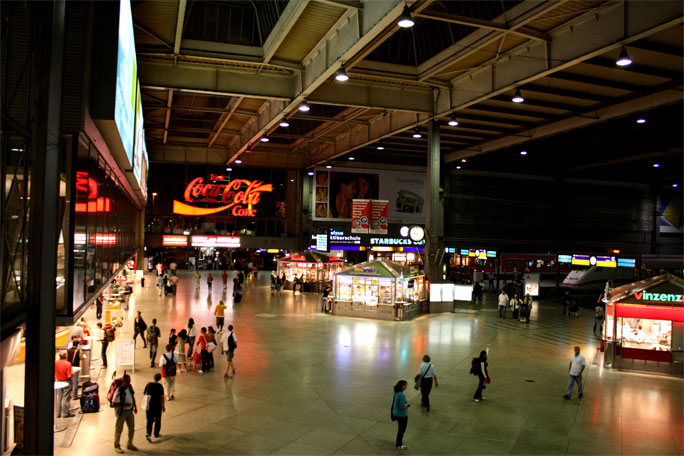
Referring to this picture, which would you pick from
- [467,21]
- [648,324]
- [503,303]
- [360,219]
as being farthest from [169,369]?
[360,219]

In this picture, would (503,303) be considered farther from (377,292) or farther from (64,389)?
(64,389)

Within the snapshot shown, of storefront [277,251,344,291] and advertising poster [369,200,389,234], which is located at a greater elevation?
advertising poster [369,200,389,234]

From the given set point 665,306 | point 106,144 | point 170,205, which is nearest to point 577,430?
point 665,306

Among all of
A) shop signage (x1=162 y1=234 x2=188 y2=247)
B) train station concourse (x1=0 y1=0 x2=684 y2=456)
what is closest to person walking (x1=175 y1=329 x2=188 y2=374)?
train station concourse (x1=0 y1=0 x2=684 y2=456)

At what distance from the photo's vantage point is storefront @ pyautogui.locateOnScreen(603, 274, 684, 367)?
15.2 m

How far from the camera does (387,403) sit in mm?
11289

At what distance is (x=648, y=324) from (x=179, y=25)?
17.5 metres

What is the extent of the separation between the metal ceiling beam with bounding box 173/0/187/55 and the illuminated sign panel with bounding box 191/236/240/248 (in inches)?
1205

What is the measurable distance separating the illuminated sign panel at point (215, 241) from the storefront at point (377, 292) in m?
24.8

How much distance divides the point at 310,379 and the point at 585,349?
1080 cm

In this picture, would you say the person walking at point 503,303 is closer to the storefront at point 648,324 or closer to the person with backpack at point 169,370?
the storefront at point 648,324

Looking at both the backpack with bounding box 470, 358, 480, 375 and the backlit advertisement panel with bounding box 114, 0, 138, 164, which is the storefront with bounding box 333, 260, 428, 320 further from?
the backlit advertisement panel with bounding box 114, 0, 138, 164

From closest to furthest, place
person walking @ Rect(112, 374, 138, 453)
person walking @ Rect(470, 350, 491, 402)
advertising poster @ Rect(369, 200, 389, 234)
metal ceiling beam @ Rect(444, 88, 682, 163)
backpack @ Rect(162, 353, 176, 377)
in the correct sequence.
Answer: person walking @ Rect(112, 374, 138, 453)
backpack @ Rect(162, 353, 176, 377)
person walking @ Rect(470, 350, 491, 402)
metal ceiling beam @ Rect(444, 88, 682, 163)
advertising poster @ Rect(369, 200, 389, 234)

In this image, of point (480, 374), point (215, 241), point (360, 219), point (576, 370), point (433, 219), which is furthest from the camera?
point (215, 241)
